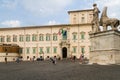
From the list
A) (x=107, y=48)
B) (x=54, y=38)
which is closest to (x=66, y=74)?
(x=107, y=48)

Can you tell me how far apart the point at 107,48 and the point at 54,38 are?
51.4 metres

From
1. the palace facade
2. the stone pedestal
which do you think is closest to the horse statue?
the stone pedestal

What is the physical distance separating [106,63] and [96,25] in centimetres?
530

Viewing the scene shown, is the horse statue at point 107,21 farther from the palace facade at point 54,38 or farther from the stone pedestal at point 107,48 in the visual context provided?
the palace facade at point 54,38

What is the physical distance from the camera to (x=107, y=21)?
30391mm

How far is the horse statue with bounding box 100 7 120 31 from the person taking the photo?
96.7 ft

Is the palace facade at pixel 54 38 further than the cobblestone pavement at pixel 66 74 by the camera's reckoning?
Yes

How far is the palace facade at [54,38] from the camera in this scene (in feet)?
254

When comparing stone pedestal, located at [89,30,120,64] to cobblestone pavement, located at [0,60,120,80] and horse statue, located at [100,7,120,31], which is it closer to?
horse statue, located at [100,7,120,31]

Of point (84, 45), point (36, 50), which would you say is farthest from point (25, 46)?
point (84, 45)

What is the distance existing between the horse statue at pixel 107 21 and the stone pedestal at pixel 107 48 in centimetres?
92

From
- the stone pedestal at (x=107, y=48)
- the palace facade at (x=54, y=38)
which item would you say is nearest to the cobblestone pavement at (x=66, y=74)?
the stone pedestal at (x=107, y=48)

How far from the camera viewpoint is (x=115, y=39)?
93.7ft

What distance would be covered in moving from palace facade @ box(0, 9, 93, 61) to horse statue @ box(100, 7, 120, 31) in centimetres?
4514
